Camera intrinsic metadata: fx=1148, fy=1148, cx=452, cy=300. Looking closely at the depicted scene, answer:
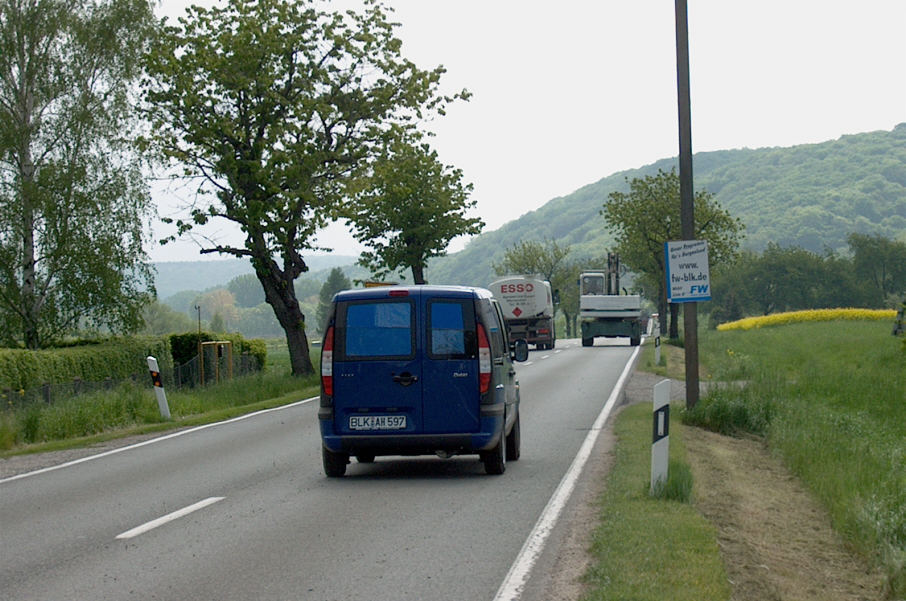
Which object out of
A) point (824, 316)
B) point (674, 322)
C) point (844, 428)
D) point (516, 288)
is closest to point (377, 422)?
point (844, 428)

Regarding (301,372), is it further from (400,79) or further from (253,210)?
(400,79)

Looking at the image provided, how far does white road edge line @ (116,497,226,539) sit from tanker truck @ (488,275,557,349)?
42469mm

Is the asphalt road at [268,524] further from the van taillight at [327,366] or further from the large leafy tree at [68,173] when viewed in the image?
the large leafy tree at [68,173]

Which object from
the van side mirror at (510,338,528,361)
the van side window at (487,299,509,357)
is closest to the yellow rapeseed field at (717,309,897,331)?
the van side mirror at (510,338,528,361)

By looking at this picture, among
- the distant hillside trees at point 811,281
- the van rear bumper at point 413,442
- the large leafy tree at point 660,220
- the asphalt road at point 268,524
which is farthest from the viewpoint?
the distant hillside trees at point 811,281

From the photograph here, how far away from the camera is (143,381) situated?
1013 inches

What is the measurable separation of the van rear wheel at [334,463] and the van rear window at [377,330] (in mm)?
1116

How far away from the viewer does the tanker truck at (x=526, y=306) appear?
53.3 metres

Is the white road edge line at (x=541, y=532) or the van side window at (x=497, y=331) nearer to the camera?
the white road edge line at (x=541, y=532)

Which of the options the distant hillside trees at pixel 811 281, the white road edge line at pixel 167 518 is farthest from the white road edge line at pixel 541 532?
the distant hillside trees at pixel 811 281

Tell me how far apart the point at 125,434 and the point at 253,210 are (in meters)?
14.0

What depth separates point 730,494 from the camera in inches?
424

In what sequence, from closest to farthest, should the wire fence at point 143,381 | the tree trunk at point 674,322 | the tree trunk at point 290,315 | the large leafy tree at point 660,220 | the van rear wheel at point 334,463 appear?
1. the van rear wheel at point 334,463
2. the wire fence at point 143,381
3. the tree trunk at point 290,315
4. the tree trunk at point 674,322
5. the large leafy tree at point 660,220

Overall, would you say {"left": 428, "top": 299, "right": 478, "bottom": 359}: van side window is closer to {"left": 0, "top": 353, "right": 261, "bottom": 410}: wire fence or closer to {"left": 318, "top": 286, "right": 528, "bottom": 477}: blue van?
{"left": 318, "top": 286, "right": 528, "bottom": 477}: blue van
